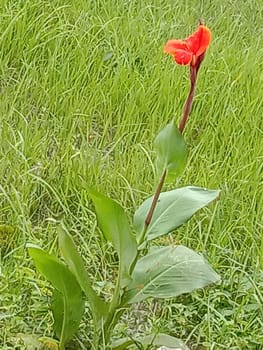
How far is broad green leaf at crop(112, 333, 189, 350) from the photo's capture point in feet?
6.23

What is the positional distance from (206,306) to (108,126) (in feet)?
3.14

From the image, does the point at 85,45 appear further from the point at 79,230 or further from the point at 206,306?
the point at 206,306

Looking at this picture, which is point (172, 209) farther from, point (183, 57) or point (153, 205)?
point (183, 57)

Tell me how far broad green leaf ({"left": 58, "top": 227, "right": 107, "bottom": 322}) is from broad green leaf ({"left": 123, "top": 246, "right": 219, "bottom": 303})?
8 cm

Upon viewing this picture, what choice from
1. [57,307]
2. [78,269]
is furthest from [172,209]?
[57,307]

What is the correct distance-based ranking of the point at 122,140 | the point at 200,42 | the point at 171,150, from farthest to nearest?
1. the point at 122,140
2. the point at 171,150
3. the point at 200,42

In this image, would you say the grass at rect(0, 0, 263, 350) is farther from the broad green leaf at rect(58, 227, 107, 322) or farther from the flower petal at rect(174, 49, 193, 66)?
the flower petal at rect(174, 49, 193, 66)

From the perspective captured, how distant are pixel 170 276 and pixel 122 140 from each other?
0.99 metres

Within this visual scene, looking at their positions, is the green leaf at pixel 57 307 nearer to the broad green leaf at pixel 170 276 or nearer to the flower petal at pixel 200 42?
the broad green leaf at pixel 170 276

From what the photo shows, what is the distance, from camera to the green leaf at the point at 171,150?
172 cm

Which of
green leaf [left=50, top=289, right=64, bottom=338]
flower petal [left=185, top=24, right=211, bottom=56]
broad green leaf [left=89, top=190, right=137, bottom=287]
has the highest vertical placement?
flower petal [left=185, top=24, right=211, bottom=56]

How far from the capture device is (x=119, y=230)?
1.83m

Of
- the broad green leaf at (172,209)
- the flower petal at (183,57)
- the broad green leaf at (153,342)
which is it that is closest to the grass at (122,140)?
the broad green leaf at (153,342)

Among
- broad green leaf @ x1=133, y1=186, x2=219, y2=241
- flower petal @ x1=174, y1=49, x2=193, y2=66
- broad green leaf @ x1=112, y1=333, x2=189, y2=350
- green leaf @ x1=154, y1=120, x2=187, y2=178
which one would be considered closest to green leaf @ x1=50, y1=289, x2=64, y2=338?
broad green leaf @ x1=112, y1=333, x2=189, y2=350
